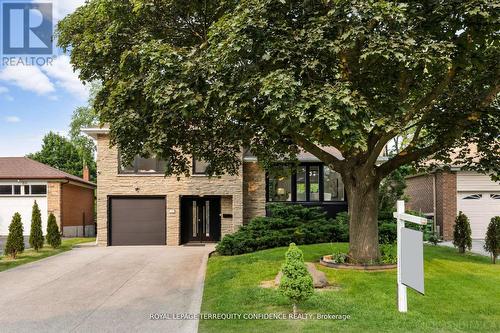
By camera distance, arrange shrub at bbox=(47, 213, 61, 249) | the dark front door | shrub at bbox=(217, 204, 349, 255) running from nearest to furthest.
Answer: shrub at bbox=(217, 204, 349, 255)
shrub at bbox=(47, 213, 61, 249)
the dark front door

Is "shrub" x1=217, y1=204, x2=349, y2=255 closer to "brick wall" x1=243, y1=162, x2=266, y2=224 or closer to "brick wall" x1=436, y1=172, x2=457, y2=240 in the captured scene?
"brick wall" x1=243, y1=162, x2=266, y2=224

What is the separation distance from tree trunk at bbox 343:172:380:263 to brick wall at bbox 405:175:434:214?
11.7m

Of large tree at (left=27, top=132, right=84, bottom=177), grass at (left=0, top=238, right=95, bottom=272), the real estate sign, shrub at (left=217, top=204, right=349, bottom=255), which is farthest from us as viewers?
large tree at (left=27, top=132, right=84, bottom=177)

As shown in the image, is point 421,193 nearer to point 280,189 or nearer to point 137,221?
point 280,189

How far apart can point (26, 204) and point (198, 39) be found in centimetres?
1939

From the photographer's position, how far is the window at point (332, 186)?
21594mm

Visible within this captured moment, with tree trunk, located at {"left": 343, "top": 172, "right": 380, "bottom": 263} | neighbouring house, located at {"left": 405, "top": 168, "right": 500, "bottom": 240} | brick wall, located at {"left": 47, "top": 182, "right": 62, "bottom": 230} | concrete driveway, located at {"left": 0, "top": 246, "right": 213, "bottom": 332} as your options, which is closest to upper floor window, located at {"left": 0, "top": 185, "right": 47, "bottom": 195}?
brick wall, located at {"left": 47, "top": 182, "right": 62, "bottom": 230}

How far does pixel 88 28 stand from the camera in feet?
36.7

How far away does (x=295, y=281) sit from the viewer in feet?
24.5

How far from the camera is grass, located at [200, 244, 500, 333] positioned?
711cm

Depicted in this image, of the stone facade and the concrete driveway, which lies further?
the stone facade

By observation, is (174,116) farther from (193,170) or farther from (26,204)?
(26,204)

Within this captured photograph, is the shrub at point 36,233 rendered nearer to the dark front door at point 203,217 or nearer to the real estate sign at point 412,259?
the dark front door at point 203,217

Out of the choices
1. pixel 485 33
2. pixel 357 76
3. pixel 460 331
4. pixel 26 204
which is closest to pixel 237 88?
pixel 357 76
